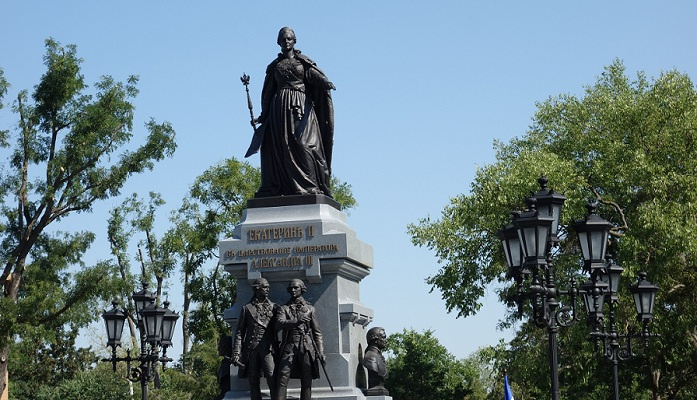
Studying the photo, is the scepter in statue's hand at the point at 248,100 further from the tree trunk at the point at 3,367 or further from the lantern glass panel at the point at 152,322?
the tree trunk at the point at 3,367

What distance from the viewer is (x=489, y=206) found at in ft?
106

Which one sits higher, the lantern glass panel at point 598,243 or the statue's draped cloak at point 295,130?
the statue's draped cloak at point 295,130

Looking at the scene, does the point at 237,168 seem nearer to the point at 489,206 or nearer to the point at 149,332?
the point at 489,206

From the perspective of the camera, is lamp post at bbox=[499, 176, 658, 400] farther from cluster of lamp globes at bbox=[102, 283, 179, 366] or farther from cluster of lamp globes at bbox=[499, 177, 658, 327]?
cluster of lamp globes at bbox=[102, 283, 179, 366]

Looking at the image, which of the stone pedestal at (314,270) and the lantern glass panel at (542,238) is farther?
the stone pedestal at (314,270)

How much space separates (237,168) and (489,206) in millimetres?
15931

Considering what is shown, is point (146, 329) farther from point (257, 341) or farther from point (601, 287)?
point (601, 287)

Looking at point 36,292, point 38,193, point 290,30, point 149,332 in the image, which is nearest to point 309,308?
point 290,30

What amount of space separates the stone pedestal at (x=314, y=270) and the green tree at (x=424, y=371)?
1851 inches

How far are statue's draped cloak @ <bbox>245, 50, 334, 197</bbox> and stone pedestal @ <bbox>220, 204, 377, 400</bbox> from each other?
0.68m

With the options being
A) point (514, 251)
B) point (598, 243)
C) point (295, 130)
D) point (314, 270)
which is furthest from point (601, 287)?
point (295, 130)

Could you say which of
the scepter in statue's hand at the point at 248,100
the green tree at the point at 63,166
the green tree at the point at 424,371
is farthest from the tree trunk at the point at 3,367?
the green tree at the point at 424,371

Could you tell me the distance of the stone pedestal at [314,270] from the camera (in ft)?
46.6

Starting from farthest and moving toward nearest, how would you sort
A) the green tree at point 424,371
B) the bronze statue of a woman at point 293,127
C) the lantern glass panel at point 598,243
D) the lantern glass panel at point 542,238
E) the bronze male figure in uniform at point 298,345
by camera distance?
the green tree at point 424,371 < the bronze statue of a woman at point 293,127 < the lantern glass panel at point 598,243 < the bronze male figure in uniform at point 298,345 < the lantern glass panel at point 542,238
